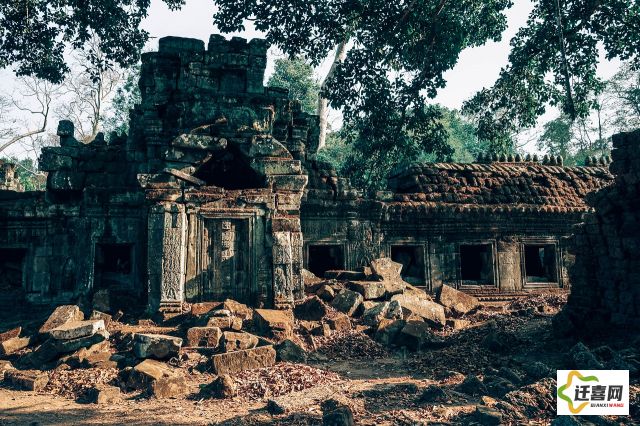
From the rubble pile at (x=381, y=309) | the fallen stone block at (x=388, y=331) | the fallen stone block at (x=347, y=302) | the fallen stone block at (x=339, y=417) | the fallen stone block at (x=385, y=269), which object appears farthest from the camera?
the fallen stone block at (x=385, y=269)

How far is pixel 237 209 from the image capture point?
31.3 ft

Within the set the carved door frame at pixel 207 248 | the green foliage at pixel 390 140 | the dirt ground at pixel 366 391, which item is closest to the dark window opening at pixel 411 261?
the green foliage at pixel 390 140

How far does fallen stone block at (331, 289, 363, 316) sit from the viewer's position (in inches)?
380

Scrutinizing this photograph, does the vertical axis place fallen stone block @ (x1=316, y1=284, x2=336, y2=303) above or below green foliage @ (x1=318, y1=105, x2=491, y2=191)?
below

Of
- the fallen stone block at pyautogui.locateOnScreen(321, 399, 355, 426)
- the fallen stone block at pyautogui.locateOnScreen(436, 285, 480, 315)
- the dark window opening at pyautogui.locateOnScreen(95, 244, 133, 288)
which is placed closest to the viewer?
the fallen stone block at pyautogui.locateOnScreen(321, 399, 355, 426)

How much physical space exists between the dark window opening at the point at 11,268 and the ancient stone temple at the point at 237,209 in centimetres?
5

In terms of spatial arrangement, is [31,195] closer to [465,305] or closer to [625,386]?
[465,305]

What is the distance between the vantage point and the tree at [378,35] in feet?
41.8

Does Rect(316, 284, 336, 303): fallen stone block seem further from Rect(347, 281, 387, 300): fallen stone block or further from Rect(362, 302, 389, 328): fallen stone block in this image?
Rect(362, 302, 389, 328): fallen stone block

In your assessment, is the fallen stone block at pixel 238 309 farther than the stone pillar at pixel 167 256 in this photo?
No

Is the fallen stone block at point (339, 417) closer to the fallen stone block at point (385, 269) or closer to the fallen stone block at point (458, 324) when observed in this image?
the fallen stone block at point (458, 324)

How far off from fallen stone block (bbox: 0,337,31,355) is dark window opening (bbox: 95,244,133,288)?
105 inches

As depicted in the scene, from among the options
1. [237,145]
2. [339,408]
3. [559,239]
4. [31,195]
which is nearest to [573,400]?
[339,408]

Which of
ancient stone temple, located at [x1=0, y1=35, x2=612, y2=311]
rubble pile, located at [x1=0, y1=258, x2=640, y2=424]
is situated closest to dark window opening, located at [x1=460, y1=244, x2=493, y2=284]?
ancient stone temple, located at [x1=0, y1=35, x2=612, y2=311]
